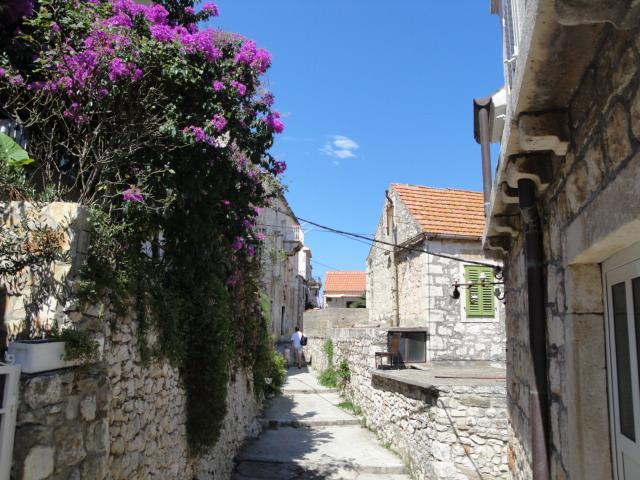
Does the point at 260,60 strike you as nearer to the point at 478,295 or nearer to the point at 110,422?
the point at 110,422

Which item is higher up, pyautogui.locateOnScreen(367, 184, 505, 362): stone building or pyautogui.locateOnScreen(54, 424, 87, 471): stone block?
pyautogui.locateOnScreen(367, 184, 505, 362): stone building

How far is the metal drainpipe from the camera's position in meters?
3.11

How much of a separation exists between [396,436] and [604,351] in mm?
8375

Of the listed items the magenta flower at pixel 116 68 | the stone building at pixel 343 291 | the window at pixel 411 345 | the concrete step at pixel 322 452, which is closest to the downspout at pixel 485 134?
the magenta flower at pixel 116 68

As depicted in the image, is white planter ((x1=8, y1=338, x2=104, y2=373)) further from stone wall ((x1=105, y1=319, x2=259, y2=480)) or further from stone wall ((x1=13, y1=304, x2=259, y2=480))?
stone wall ((x1=105, y1=319, x2=259, y2=480))

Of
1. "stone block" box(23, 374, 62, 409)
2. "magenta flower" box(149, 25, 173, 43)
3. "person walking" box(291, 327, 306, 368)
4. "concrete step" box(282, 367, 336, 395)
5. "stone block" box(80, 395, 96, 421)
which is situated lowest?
Answer: "concrete step" box(282, 367, 336, 395)

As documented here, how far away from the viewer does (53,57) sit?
4.88 metres

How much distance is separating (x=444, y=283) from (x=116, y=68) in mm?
10871

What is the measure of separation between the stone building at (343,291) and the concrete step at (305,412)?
2834 centimetres

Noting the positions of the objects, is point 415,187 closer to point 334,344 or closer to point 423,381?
point 334,344

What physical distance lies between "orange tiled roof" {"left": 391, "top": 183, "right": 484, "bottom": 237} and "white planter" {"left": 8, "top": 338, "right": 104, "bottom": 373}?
11.6 m

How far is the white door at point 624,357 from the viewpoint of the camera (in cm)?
215

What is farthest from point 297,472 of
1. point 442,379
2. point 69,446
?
point 69,446

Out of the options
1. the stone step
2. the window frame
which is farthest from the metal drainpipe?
the window frame
